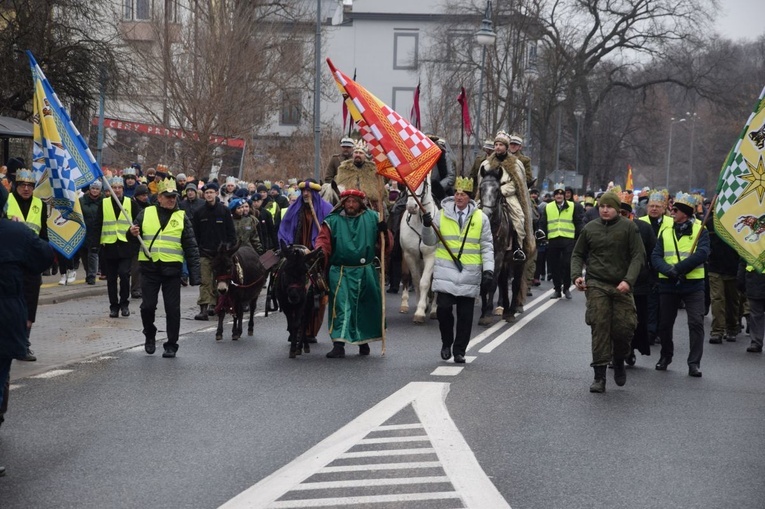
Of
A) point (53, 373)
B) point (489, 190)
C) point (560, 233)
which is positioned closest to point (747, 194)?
point (489, 190)

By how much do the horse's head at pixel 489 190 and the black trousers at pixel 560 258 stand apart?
21.6ft

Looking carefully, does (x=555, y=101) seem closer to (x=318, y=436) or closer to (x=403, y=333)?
(x=403, y=333)

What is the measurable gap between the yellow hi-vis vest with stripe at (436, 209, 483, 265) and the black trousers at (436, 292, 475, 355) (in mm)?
415

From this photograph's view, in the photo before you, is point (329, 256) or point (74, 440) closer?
point (74, 440)

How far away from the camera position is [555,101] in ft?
186

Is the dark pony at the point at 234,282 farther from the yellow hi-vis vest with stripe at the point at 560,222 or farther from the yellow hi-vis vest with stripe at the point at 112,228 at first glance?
the yellow hi-vis vest with stripe at the point at 560,222

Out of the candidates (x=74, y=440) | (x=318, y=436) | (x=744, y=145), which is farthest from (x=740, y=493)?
(x=744, y=145)

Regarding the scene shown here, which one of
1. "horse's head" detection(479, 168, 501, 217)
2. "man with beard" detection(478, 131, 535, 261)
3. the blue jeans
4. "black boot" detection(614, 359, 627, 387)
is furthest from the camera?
"man with beard" detection(478, 131, 535, 261)

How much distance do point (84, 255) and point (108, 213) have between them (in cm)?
474

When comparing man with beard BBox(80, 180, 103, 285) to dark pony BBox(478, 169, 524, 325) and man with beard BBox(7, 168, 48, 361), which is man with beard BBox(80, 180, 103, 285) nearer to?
man with beard BBox(7, 168, 48, 361)

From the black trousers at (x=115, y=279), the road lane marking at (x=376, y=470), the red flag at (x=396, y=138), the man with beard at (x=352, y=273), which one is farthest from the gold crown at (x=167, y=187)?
the road lane marking at (x=376, y=470)

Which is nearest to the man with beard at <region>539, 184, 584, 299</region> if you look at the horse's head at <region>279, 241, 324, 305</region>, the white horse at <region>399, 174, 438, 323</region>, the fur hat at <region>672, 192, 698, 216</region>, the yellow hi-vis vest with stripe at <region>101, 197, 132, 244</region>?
the white horse at <region>399, 174, 438, 323</region>

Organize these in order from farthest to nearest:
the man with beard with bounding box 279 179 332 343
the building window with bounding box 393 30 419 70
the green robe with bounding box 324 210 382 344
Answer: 1. the building window with bounding box 393 30 419 70
2. the man with beard with bounding box 279 179 332 343
3. the green robe with bounding box 324 210 382 344

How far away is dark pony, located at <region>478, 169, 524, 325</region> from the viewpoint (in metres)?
17.4
